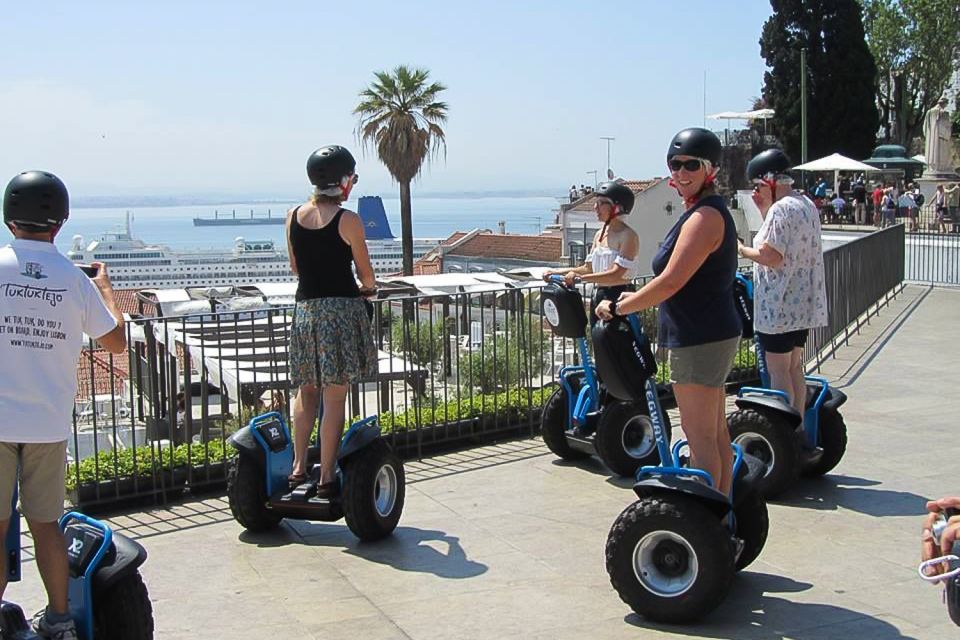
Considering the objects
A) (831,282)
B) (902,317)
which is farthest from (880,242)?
(831,282)

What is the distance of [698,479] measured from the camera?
441 cm

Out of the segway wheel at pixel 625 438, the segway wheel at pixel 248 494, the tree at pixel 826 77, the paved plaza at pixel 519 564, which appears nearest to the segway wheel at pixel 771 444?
the paved plaza at pixel 519 564

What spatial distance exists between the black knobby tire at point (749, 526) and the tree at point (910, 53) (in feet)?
208

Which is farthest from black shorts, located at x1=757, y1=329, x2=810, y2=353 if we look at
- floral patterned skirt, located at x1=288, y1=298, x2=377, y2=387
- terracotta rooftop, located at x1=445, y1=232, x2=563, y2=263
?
terracotta rooftop, located at x1=445, y1=232, x2=563, y2=263

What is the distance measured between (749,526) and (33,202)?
3119 millimetres

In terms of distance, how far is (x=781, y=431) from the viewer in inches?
231

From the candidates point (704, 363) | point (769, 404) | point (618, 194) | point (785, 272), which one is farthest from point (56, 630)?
point (785, 272)

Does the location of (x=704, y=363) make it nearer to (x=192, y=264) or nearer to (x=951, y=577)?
(x=951, y=577)

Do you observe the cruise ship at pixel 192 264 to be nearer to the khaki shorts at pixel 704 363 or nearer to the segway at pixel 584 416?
the segway at pixel 584 416

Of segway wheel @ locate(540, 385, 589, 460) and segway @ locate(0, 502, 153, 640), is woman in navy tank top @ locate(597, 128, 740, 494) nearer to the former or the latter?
segway @ locate(0, 502, 153, 640)

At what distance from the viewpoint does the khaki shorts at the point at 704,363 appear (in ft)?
14.6

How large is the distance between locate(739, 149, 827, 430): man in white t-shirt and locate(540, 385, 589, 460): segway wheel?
1381 mm

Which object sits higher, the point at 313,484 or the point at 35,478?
the point at 35,478

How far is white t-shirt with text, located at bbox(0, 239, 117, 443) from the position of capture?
3490 mm
